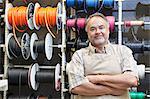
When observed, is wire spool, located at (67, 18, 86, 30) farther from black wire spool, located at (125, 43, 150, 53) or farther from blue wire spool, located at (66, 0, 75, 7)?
black wire spool, located at (125, 43, 150, 53)

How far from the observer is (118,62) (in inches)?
86.4

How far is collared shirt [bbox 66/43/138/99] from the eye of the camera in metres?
2.15

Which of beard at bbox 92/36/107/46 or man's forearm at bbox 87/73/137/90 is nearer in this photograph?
man's forearm at bbox 87/73/137/90

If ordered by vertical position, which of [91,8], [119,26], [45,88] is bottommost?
[45,88]

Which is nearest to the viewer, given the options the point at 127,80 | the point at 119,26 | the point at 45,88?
the point at 127,80

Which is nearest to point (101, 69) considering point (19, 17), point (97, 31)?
point (97, 31)

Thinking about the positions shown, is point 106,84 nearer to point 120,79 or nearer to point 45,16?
point 120,79

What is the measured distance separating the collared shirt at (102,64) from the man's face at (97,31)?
100mm

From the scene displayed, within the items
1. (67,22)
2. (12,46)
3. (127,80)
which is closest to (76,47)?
(67,22)

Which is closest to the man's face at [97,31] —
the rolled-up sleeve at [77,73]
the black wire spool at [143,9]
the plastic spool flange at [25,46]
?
the rolled-up sleeve at [77,73]

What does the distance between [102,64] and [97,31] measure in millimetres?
268

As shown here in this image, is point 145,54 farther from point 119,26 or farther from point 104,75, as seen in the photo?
point 104,75

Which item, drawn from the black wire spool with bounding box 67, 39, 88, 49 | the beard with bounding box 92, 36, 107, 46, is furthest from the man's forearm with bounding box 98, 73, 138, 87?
the black wire spool with bounding box 67, 39, 88, 49

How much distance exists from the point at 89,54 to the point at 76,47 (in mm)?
1122
